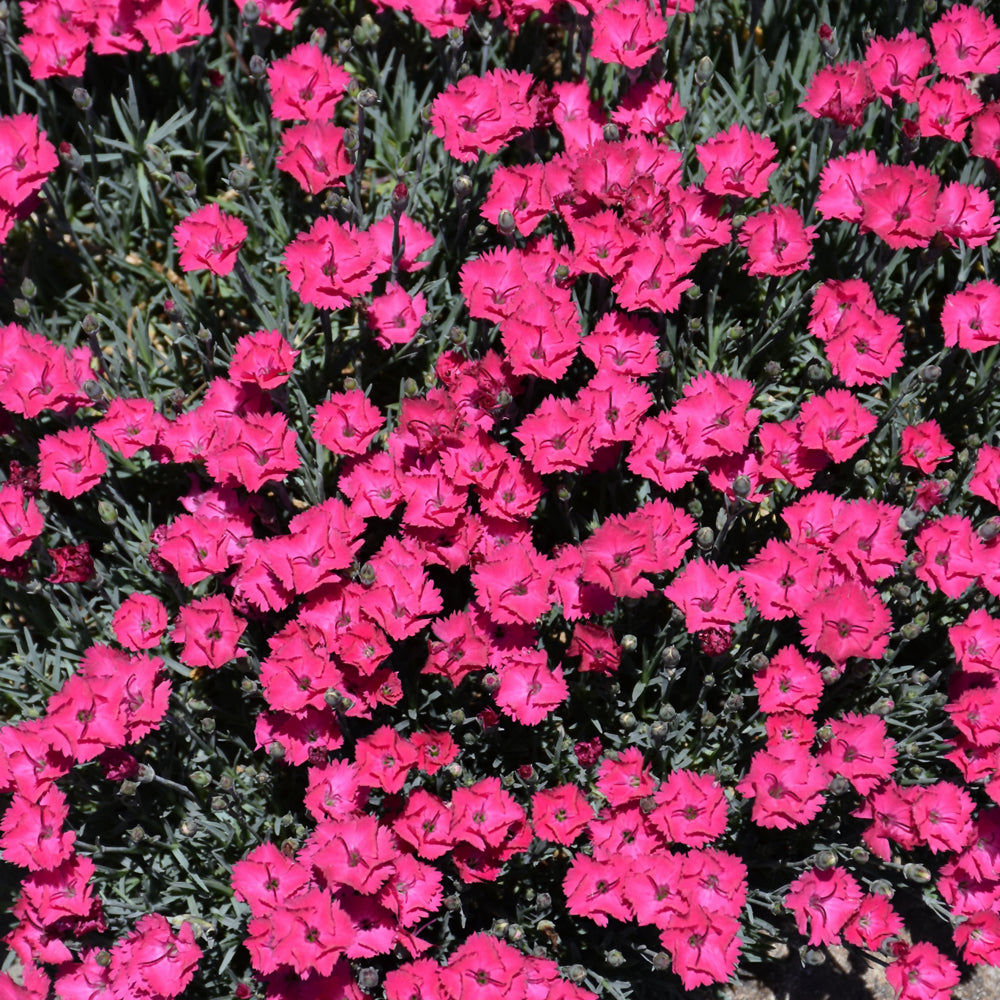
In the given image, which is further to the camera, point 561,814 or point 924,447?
point 924,447

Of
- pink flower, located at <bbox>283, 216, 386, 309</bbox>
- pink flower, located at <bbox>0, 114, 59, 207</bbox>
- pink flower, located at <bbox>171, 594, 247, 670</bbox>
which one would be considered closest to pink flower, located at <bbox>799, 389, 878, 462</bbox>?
pink flower, located at <bbox>283, 216, 386, 309</bbox>

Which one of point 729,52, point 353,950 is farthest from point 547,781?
point 729,52

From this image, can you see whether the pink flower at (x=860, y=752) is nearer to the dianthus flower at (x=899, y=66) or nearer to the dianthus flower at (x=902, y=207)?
the dianthus flower at (x=902, y=207)

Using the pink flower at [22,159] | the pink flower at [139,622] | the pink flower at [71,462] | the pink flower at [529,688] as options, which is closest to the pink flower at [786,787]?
the pink flower at [529,688]

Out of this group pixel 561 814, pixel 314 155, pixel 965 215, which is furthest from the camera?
pixel 314 155

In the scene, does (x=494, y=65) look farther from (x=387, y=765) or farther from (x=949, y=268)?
(x=387, y=765)

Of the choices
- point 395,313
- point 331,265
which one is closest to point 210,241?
point 331,265

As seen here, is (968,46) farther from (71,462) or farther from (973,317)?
(71,462)
